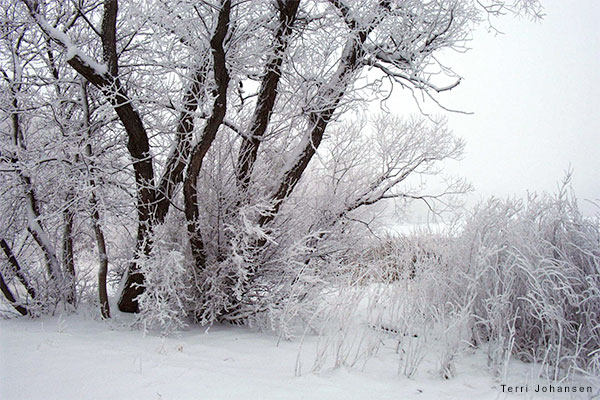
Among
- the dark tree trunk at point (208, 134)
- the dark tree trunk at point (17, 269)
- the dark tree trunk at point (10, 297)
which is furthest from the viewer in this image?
the dark tree trunk at point (17, 269)

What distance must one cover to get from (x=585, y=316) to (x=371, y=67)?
11.0 feet

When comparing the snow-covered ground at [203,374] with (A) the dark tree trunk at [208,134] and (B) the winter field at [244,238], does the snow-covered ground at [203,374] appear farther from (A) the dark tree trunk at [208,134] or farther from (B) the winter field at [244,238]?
(A) the dark tree trunk at [208,134]

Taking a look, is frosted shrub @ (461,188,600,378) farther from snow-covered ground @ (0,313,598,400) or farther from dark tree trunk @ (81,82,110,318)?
dark tree trunk @ (81,82,110,318)

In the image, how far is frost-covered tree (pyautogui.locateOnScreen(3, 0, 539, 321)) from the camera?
420 centimetres

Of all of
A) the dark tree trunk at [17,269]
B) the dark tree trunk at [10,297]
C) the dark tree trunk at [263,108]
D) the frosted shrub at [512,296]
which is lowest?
the dark tree trunk at [10,297]

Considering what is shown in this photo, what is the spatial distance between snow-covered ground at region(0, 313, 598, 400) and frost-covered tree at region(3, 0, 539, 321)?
0.94m

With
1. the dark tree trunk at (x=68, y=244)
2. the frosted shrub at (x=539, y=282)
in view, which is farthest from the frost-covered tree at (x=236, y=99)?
the frosted shrub at (x=539, y=282)

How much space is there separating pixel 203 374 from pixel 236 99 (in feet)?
12.6

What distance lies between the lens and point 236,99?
5.55 m

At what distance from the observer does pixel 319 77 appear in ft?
15.0

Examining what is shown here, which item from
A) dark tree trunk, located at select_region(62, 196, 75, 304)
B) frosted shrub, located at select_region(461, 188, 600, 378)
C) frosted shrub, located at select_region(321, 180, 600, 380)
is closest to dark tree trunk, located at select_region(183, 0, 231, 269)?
frosted shrub, located at select_region(321, 180, 600, 380)

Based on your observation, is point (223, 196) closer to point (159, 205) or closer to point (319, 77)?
point (159, 205)

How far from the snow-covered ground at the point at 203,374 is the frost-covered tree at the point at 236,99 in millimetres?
937

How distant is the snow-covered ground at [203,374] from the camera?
2381 mm
